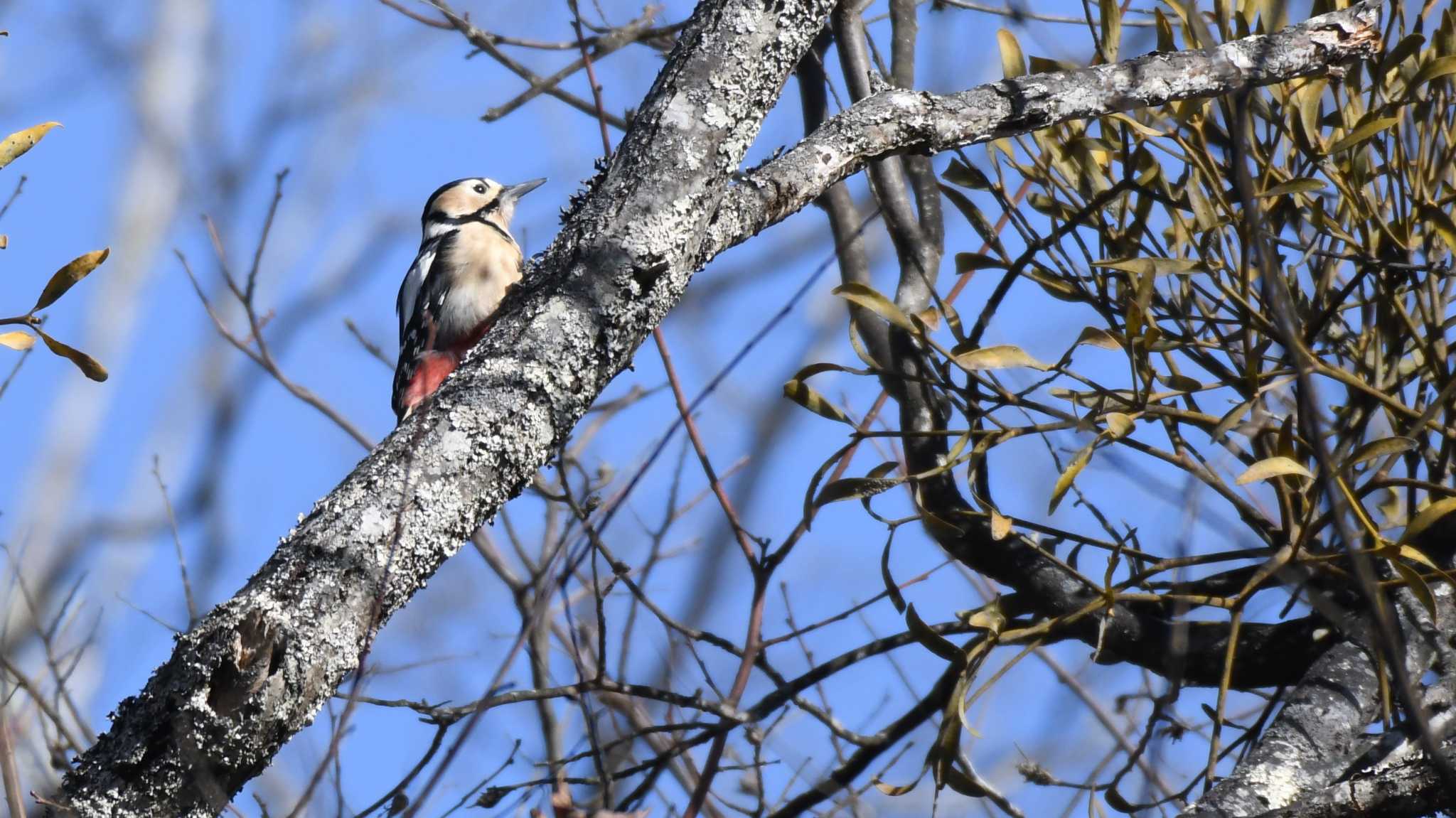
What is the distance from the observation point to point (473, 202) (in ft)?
17.5

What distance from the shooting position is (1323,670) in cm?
171

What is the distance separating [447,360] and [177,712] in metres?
2.60

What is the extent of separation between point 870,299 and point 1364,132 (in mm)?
666

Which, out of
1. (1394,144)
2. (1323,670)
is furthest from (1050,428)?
(1394,144)

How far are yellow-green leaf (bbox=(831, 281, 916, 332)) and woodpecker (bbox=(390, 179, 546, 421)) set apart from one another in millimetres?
2069

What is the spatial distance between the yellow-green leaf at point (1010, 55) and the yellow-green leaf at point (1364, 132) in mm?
484

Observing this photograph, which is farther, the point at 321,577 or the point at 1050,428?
the point at 1050,428

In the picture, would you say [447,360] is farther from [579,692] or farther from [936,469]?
[936,469]

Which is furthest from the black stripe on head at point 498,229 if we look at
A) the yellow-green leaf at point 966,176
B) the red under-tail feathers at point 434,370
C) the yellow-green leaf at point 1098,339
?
the yellow-green leaf at point 1098,339

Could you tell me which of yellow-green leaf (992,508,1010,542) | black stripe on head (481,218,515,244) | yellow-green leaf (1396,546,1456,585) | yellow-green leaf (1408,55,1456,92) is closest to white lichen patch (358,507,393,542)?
yellow-green leaf (992,508,1010,542)

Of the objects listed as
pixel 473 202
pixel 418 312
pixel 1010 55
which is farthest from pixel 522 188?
pixel 1010 55

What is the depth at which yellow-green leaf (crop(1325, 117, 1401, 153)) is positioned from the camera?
5.59 feet

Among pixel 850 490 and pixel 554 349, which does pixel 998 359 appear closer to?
pixel 850 490

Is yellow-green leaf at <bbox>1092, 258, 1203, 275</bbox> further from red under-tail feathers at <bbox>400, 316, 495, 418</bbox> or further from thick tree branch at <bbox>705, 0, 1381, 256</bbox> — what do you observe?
red under-tail feathers at <bbox>400, 316, 495, 418</bbox>
